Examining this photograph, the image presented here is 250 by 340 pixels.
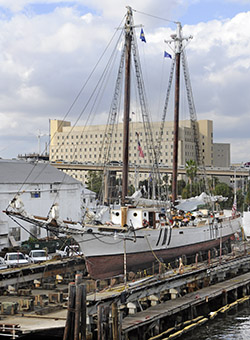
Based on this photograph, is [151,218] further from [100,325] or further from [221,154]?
[221,154]

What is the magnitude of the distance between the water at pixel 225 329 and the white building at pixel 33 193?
22.5m

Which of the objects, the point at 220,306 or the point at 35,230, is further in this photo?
the point at 35,230

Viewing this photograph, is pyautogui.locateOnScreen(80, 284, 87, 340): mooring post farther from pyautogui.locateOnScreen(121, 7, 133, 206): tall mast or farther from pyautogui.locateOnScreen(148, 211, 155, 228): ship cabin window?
pyautogui.locateOnScreen(121, 7, 133, 206): tall mast

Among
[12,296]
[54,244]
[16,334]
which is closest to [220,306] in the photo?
[12,296]

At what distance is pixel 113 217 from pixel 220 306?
10.6 metres

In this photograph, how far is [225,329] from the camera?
101 feet

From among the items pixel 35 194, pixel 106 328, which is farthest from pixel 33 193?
pixel 106 328

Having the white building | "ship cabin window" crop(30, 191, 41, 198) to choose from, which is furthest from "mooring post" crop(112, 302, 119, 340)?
"ship cabin window" crop(30, 191, 41, 198)

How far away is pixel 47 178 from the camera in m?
57.8

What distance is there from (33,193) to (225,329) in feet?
93.6

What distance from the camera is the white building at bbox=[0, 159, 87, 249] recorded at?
50.2 meters

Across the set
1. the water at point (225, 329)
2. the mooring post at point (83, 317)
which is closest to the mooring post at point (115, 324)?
the mooring post at point (83, 317)

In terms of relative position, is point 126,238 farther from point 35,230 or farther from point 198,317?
point 35,230

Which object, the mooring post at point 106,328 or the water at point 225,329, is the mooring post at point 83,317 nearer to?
the mooring post at point 106,328
